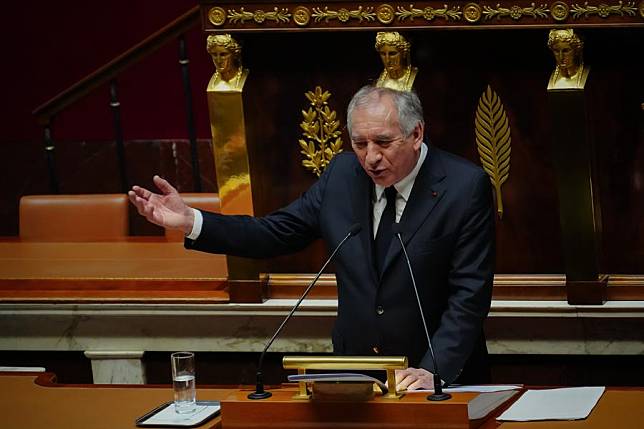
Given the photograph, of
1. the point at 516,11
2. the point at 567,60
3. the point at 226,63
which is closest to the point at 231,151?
the point at 226,63

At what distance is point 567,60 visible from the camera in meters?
4.52

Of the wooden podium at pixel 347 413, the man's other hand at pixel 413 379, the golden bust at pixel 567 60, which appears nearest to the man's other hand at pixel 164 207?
the wooden podium at pixel 347 413

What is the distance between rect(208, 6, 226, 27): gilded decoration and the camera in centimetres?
480

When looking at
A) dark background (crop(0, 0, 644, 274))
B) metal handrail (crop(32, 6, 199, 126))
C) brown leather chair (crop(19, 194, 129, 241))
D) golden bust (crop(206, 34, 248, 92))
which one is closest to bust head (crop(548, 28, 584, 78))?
dark background (crop(0, 0, 644, 274))

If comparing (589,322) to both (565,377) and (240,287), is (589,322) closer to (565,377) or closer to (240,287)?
(565,377)

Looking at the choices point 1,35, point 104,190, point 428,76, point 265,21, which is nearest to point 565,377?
point 428,76

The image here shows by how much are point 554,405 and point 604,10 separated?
1.58 meters

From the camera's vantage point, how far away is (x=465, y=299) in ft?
12.2

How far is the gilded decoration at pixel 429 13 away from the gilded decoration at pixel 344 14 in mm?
97

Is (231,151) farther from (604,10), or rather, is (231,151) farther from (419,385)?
(419,385)

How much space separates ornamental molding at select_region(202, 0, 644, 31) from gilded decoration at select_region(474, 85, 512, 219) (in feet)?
0.93

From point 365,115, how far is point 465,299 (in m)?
0.56

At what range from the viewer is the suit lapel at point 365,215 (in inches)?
153

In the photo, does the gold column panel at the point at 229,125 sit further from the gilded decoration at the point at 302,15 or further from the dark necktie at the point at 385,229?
the dark necktie at the point at 385,229
